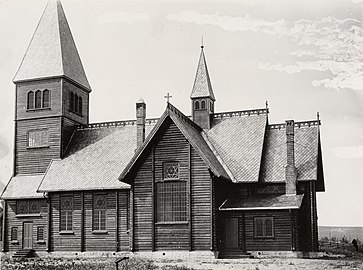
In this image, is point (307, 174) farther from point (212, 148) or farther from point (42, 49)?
point (42, 49)

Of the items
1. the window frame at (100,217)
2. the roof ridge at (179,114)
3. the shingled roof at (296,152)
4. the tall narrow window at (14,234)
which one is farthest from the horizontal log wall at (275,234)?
the tall narrow window at (14,234)

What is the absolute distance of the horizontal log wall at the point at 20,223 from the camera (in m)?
47.4

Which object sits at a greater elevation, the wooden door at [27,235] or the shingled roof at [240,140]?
the shingled roof at [240,140]

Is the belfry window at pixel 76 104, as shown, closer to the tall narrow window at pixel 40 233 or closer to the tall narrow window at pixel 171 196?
the tall narrow window at pixel 40 233

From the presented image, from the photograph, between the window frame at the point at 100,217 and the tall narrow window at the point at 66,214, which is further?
the tall narrow window at the point at 66,214

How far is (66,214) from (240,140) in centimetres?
1378

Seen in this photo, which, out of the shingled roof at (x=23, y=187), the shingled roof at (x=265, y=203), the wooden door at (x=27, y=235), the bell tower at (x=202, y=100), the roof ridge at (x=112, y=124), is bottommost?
the wooden door at (x=27, y=235)

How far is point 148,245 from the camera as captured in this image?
137 feet

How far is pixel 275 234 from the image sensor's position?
42.0 m

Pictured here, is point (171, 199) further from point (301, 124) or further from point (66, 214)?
point (301, 124)

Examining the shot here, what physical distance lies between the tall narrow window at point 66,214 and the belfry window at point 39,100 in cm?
851

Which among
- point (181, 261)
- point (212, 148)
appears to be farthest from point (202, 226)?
point (212, 148)

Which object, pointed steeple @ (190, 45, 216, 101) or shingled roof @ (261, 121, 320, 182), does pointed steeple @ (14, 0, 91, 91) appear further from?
shingled roof @ (261, 121, 320, 182)

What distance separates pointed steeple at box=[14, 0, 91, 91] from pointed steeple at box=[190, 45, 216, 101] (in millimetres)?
10348
